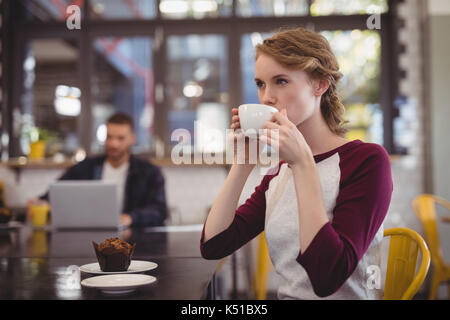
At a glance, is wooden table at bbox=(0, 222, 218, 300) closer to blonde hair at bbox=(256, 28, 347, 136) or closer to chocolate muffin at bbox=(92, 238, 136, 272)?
chocolate muffin at bbox=(92, 238, 136, 272)

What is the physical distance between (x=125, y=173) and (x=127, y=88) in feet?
4.42

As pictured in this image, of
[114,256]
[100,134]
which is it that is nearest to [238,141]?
[114,256]

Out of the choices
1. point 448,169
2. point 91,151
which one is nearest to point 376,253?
point 448,169

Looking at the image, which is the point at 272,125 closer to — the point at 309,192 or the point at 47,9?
the point at 309,192

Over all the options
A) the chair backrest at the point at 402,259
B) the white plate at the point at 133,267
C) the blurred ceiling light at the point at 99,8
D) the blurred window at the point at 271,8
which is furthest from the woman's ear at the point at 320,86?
the blurred ceiling light at the point at 99,8

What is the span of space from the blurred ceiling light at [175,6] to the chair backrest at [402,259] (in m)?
3.32

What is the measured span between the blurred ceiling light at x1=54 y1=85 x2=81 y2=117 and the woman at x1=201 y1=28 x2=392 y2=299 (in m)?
3.27

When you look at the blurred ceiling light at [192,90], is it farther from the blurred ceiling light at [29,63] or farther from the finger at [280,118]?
the finger at [280,118]

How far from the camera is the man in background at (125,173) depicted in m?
2.91

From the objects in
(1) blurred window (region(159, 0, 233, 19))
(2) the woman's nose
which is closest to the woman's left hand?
(2) the woman's nose

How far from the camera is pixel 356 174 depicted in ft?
3.50

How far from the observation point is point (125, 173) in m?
3.13

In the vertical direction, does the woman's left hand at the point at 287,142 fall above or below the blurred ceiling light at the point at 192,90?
below
